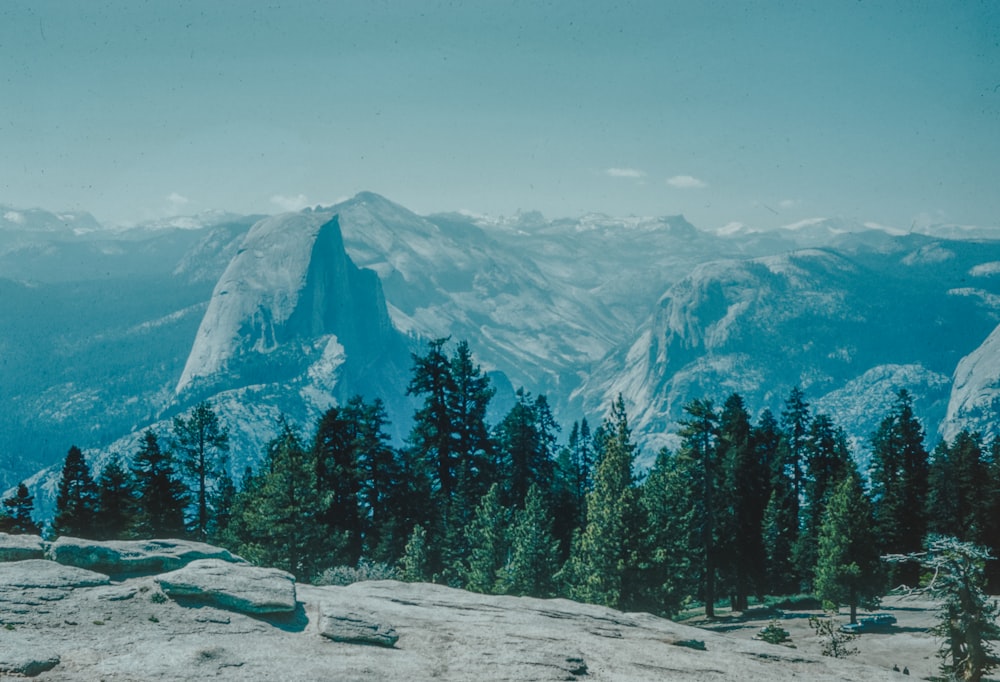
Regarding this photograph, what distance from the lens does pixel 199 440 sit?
2157 inches

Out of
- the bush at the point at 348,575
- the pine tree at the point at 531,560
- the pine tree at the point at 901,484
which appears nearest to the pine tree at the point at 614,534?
the pine tree at the point at 531,560

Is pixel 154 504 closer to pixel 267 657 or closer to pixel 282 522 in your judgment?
pixel 282 522

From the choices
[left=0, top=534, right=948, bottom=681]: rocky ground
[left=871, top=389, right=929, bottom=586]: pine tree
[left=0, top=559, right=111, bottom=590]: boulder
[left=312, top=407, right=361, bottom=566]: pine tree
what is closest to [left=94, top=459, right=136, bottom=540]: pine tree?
[left=312, top=407, right=361, bottom=566]: pine tree

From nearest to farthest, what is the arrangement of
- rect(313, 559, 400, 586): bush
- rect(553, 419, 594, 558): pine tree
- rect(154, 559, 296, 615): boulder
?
rect(154, 559, 296, 615): boulder, rect(313, 559, 400, 586): bush, rect(553, 419, 594, 558): pine tree

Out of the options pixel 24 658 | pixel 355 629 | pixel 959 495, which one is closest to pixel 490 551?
pixel 355 629

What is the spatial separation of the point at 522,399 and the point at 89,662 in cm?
5052

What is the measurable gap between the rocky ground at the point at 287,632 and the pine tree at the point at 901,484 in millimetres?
50542

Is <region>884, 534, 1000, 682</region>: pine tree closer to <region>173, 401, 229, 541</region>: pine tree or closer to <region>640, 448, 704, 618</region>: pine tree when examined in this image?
<region>640, 448, 704, 618</region>: pine tree

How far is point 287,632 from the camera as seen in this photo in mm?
20297

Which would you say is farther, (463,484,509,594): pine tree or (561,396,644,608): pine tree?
(463,484,509,594): pine tree

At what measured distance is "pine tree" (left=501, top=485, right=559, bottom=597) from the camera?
41.3 metres

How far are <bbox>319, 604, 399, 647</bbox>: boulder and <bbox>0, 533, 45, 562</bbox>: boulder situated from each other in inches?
417

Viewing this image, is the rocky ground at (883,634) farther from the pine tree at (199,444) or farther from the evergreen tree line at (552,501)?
the pine tree at (199,444)

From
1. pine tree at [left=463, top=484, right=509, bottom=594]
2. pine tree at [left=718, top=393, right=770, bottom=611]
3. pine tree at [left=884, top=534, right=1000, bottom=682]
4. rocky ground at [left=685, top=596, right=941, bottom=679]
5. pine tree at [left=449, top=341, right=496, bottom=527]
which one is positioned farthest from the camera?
pine tree at [left=718, top=393, right=770, bottom=611]
